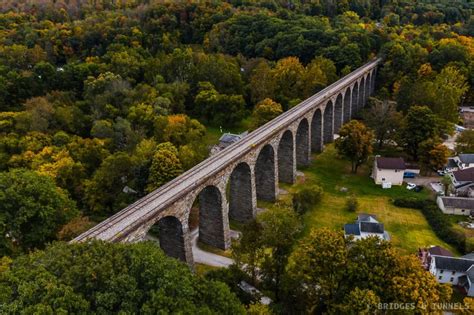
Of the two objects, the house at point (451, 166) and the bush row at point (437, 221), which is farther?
the house at point (451, 166)

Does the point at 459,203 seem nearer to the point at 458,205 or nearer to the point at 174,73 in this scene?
the point at 458,205

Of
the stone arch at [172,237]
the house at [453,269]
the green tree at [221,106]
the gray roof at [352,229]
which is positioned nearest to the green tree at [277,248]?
the stone arch at [172,237]

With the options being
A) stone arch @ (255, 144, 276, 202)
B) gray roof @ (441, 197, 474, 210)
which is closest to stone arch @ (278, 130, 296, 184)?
stone arch @ (255, 144, 276, 202)

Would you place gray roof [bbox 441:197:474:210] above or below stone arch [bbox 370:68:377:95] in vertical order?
below

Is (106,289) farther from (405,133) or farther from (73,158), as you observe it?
(405,133)

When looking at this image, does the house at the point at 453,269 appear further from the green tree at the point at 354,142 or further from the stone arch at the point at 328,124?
the stone arch at the point at 328,124

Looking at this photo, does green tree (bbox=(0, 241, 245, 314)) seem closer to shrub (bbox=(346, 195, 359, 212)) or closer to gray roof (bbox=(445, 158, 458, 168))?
shrub (bbox=(346, 195, 359, 212))

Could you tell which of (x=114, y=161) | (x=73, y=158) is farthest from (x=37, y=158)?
(x=114, y=161)
